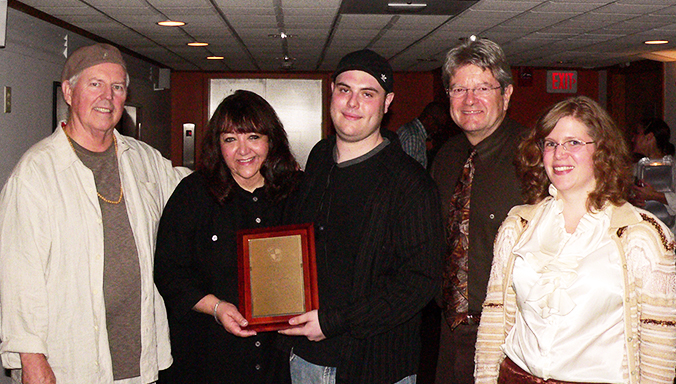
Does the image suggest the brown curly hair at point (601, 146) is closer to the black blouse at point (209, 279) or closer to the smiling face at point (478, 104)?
the smiling face at point (478, 104)

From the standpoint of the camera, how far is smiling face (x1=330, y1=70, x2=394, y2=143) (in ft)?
8.38

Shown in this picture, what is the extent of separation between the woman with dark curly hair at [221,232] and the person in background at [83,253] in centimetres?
13

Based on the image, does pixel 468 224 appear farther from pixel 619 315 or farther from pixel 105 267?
pixel 105 267

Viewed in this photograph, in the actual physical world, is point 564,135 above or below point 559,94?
below

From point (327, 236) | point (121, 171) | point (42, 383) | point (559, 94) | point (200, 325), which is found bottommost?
point (42, 383)

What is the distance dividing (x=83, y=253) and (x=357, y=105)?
128cm

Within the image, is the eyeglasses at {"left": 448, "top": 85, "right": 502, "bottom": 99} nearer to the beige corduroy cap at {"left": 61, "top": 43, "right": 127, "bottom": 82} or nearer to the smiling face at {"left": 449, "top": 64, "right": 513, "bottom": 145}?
the smiling face at {"left": 449, "top": 64, "right": 513, "bottom": 145}

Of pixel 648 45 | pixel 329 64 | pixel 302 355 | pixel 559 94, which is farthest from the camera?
pixel 559 94

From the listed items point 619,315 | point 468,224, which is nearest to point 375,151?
point 468,224

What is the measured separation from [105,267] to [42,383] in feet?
1.67

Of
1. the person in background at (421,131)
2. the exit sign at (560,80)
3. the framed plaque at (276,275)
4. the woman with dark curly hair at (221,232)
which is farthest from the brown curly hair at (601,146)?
the exit sign at (560,80)

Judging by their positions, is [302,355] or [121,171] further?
[121,171]

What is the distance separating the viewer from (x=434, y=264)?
97.7 inches

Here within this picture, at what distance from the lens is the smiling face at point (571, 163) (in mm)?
2330
